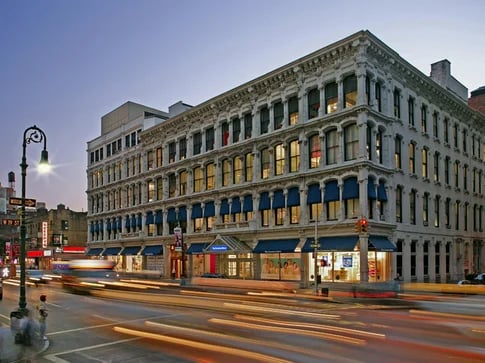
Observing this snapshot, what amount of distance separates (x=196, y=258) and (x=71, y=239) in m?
54.1

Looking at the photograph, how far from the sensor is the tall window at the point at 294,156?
47.0 m

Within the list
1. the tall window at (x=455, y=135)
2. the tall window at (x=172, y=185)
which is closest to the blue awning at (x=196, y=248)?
the tall window at (x=172, y=185)

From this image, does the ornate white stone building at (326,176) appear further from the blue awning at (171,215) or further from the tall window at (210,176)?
the blue awning at (171,215)

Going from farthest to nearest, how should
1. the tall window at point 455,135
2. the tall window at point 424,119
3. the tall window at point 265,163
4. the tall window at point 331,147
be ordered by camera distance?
the tall window at point 455,135 → the tall window at point 265,163 → the tall window at point 424,119 → the tall window at point 331,147

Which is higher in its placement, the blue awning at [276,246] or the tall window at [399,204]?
the tall window at [399,204]

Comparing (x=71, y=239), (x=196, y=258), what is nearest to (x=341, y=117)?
(x=196, y=258)

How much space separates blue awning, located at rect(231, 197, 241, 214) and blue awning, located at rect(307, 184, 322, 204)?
9.83 metres

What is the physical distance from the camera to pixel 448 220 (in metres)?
52.8

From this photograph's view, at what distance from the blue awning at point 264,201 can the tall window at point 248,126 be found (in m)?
6.51

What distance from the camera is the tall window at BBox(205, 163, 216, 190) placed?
57.2m

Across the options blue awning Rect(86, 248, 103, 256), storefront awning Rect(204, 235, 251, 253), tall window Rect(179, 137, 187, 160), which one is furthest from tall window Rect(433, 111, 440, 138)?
blue awning Rect(86, 248, 103, 256)

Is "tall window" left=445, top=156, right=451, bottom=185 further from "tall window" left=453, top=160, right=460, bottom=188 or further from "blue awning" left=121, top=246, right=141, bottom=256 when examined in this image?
"blue awning" left=121, top=246, right=141, bottom=256

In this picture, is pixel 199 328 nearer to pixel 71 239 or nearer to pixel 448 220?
pixel 448 220

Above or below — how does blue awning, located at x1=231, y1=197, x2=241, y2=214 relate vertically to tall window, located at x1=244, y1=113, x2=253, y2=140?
below
